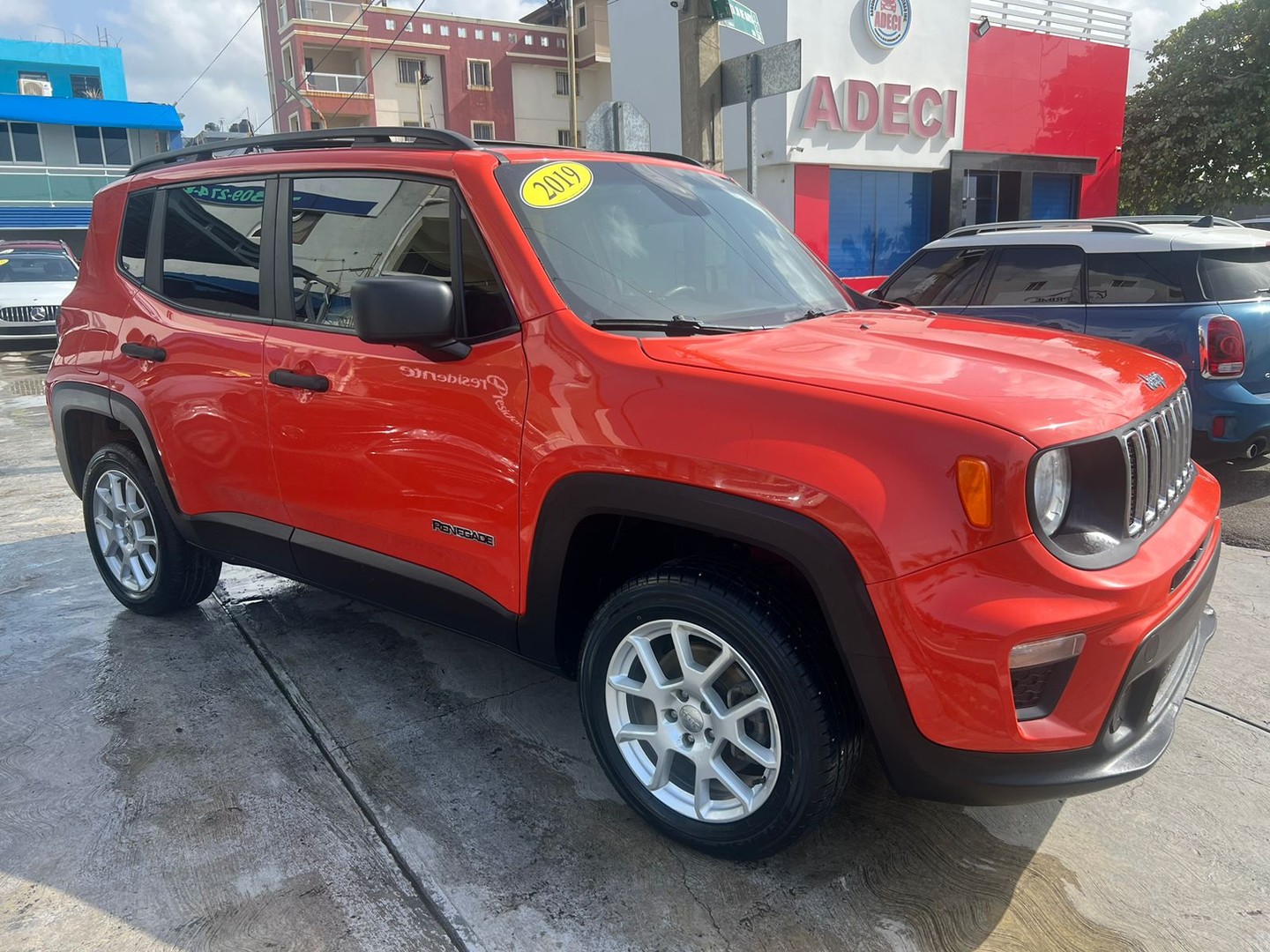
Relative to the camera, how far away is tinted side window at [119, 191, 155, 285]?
4039 mm

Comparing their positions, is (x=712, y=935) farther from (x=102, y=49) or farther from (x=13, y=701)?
(x=102, y=49)

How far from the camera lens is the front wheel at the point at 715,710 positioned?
7.53 ft

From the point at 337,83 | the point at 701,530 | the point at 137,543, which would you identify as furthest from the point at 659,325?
the point at 337,83

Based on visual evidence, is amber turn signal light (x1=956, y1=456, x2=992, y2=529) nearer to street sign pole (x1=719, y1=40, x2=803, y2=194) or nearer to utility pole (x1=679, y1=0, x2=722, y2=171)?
street sign pole (x1=719, y1=40, x2=803, y2=194)

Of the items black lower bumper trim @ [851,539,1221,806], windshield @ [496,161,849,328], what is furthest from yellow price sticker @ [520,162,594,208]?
black lower bumper trim @ [851,539,1221,806]

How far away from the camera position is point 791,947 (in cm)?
227

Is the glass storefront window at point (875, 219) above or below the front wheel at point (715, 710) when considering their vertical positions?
above

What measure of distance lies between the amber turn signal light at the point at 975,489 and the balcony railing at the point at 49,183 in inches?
1380

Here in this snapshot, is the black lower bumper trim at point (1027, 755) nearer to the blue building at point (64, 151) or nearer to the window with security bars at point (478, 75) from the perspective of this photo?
the blue building at point (64, 151)

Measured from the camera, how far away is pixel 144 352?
3.90 m

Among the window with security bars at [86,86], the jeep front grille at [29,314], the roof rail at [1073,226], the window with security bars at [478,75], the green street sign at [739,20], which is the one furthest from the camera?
the window with security bars at [86,86]

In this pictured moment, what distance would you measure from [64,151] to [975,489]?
38687mm

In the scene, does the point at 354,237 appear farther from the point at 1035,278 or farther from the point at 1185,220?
the point at 1185,220

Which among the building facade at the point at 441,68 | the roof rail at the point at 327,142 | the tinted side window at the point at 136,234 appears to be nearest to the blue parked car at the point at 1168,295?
the roof rail at the point at 327,142
